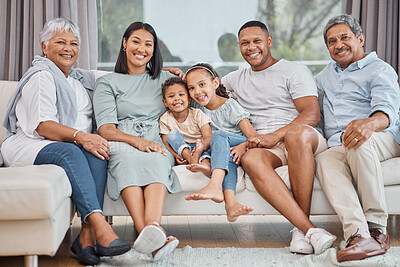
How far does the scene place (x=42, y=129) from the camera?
7.50ft

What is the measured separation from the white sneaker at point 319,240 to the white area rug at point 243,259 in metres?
0.03

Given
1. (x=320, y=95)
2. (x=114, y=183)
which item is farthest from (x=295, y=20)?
(x=114, y=183)

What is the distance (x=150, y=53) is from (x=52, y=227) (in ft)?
3.78

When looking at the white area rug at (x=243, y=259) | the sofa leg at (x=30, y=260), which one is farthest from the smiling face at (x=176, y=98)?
the sofa leg at (x=30, y=260)

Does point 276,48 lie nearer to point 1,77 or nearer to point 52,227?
point 1,77

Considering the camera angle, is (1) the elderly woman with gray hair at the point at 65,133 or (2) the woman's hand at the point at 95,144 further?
(2) the woman's hand at the point at 95,144

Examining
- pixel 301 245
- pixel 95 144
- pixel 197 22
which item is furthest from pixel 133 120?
pixel 197 22

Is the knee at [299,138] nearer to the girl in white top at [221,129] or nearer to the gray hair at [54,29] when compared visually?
the girl in white top at [221,129]

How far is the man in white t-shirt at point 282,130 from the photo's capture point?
219 cm

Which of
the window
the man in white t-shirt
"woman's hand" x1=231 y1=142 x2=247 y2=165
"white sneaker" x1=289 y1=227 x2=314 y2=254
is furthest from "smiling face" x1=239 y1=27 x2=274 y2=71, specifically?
the window

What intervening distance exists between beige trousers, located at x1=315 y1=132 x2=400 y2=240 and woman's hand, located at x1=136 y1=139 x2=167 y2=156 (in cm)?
75

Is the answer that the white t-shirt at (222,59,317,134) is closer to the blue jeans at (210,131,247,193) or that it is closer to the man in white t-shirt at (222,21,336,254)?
the man in white t-shirt at (222,21,336,254)

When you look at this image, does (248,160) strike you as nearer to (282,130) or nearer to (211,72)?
(282,130)

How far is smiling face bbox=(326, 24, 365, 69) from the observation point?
2.55 meters
